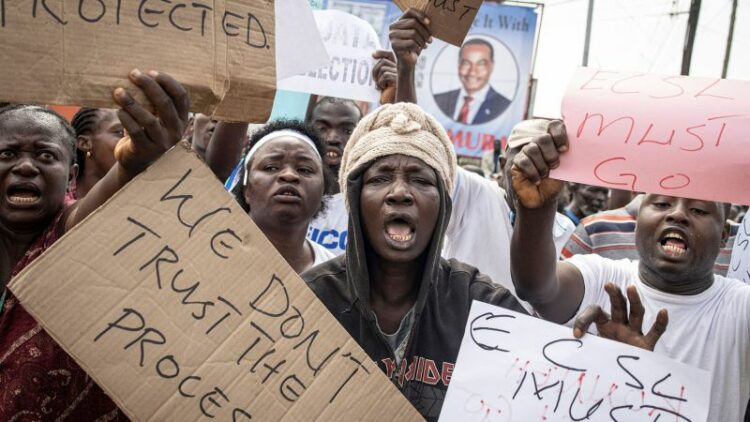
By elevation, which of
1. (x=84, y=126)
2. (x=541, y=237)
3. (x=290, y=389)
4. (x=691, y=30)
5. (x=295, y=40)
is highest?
(x=691, y=30)

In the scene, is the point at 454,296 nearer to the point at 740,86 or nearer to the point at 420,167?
the point at 420,167

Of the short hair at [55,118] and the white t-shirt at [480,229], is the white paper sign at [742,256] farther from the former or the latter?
the short hair at [55,118]

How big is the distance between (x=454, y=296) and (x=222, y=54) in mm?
1065

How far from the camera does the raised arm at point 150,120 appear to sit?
1.47 meters

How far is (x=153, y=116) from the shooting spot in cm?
150

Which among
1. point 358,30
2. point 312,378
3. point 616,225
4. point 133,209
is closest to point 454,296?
point 312,378

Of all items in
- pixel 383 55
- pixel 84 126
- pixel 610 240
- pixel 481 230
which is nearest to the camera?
pixel 84 126

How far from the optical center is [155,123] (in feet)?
4.88

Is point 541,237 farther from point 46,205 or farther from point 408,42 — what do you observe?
point 46,205

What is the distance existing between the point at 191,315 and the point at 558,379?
90 centimetres

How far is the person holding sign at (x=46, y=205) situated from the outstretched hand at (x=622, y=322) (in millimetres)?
1080

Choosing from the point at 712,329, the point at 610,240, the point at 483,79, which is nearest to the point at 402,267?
the point at 712,329

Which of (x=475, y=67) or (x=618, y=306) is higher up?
(x=475, y=67)

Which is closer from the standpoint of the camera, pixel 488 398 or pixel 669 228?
pixel 488 398
